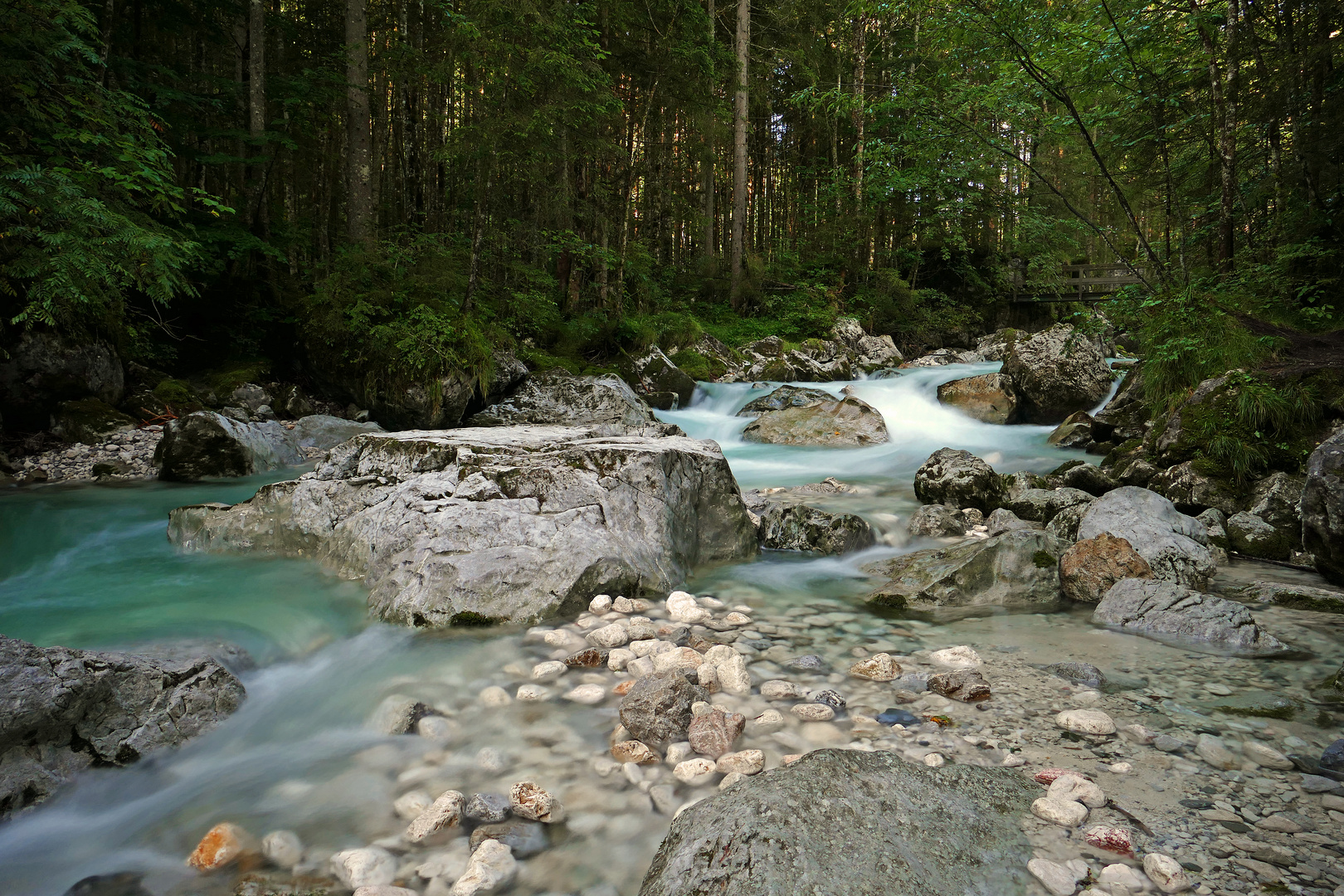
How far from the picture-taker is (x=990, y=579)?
14.9 feet

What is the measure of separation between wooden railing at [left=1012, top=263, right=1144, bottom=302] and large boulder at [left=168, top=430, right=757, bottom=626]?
936 inches

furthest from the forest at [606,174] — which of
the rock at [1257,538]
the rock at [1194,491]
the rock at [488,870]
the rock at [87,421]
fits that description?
the rock at [488,870]

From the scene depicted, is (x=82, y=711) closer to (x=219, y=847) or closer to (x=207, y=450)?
(x=219, y=847)

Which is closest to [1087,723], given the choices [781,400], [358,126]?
[781,400]

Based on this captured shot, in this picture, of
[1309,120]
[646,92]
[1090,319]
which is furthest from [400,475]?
[646,92]

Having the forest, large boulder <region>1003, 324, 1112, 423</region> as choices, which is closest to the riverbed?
the forest

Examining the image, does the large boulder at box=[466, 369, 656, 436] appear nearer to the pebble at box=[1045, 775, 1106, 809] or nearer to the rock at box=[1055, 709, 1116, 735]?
the rock at box=[1055, 709, 1116, 735]

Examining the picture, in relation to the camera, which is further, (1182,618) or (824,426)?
(824,426)

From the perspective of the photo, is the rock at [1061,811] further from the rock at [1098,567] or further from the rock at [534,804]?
the rock at [1098,567]

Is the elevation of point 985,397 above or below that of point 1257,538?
above

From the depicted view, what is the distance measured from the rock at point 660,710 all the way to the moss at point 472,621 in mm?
1366

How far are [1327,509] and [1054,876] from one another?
164 inches

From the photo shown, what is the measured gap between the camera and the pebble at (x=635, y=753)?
2.58 m

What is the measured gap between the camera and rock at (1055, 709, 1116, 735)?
2666 millimetres
